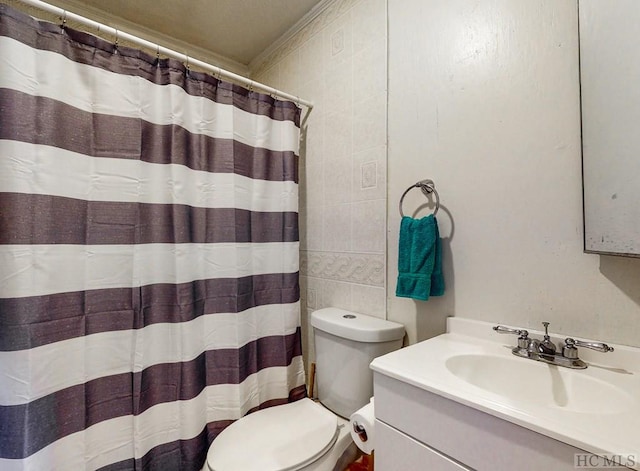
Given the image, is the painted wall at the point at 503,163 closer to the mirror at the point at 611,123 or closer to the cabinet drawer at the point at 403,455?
the mirror at the point at 611,123

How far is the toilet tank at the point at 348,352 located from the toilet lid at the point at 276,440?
0.09 m

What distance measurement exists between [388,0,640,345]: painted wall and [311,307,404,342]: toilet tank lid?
3.0 inches

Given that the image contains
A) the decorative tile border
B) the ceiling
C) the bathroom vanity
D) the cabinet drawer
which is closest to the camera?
the bathroom vanity

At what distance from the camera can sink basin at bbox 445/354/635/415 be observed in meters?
0.66

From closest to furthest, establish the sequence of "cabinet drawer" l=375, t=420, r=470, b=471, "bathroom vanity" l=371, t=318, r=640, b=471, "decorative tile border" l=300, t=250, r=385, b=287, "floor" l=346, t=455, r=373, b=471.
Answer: "bathroom vanity" l=371, t=318, r=640, b=471
"cabinet drawer" l=375, t=420, r=470, b=471
"floor" l=346, t=455, r=373, b=471
"decorative tile border" l=300, t=250, r=385, b=287

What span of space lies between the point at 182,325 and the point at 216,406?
0.38 m

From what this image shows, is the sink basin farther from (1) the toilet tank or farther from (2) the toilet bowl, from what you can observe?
(2) the toilet bowl

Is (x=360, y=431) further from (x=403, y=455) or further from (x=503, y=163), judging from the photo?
(x=503, y=163)

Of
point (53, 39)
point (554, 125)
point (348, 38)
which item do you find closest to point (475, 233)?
point (554, 125)

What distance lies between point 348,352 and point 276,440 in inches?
15.1

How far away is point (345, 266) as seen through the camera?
4.66 ft

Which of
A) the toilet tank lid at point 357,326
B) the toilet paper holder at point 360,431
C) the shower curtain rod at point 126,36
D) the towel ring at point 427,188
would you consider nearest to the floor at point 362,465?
the toilet paper holder at point 360,431

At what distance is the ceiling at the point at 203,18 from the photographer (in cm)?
156

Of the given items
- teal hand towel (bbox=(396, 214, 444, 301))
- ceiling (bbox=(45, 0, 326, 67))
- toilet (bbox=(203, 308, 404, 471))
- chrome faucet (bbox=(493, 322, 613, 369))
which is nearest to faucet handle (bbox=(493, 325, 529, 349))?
chrome faucet (bbox=(493, 322, 613, 369))
